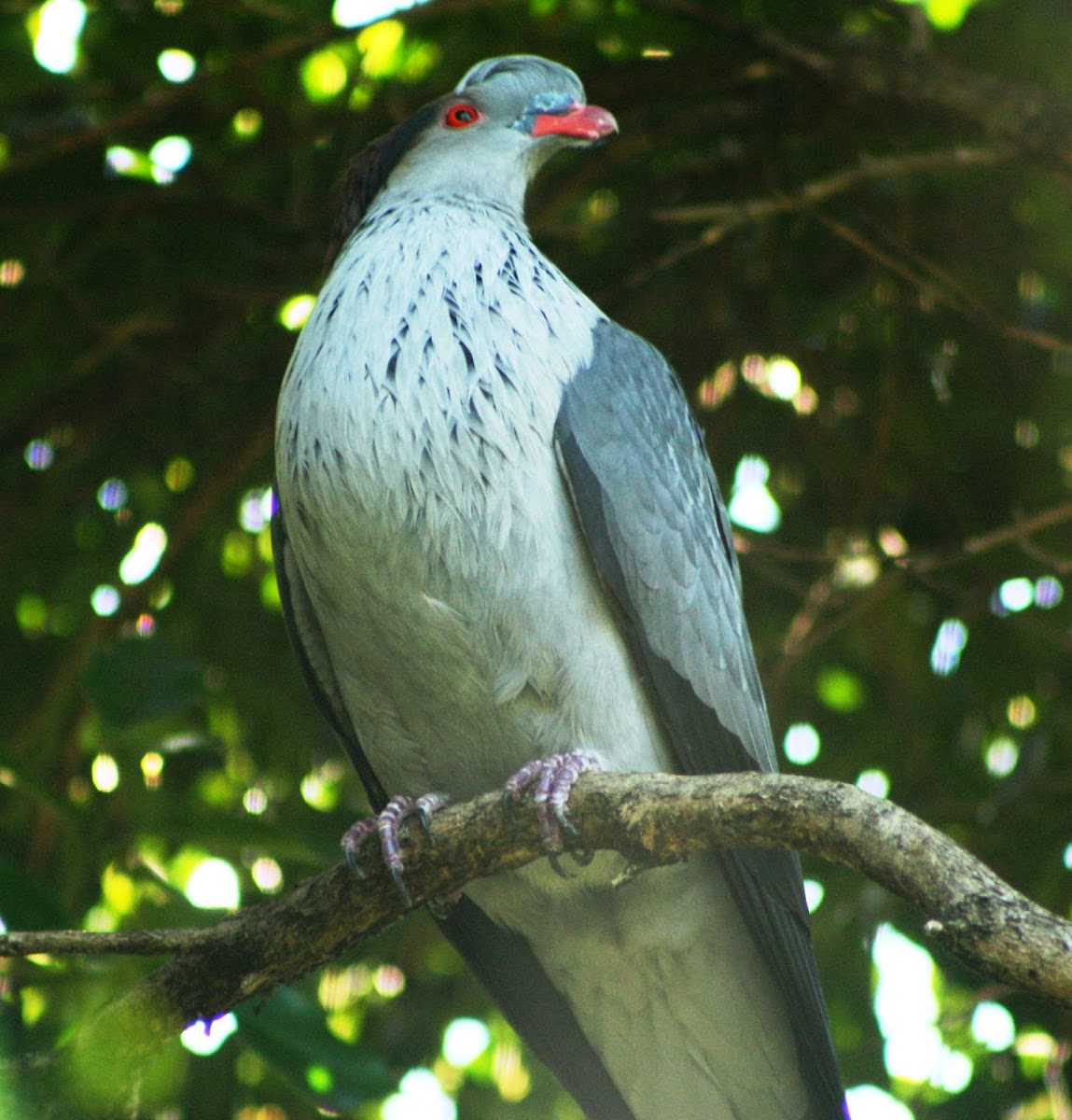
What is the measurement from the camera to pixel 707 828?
8.84ft

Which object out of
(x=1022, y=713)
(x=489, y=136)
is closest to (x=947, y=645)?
(x=1022, y=713)

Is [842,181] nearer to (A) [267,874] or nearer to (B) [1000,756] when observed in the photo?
(B) [1000,756]

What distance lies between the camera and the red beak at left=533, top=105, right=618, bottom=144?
4.33m

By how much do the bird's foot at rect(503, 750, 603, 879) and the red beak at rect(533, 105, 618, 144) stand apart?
6.64 ft

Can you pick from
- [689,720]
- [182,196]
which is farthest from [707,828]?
[182,196]

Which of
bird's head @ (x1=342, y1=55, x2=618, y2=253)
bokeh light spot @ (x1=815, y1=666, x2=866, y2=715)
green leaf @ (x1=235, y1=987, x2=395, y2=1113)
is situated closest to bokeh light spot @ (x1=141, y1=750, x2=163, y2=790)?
green leaf @ (x1=235, y1=987, x2=395, y2=1113)

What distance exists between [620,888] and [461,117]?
91.8 inches

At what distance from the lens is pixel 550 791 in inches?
122

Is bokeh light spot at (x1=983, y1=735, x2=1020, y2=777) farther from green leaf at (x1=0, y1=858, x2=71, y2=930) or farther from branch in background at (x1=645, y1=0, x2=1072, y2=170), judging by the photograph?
green leaf at (x1=0, y1=858, x2=71, y2=930)

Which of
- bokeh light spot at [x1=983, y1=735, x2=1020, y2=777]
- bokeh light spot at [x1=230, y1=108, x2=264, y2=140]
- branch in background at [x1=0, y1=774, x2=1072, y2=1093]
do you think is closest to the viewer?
branch in background at [x1=0, y1=774, x2=1072, y2=1093]

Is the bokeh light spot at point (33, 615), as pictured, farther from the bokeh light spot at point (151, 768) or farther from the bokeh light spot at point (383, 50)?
the bokeh light spot at point (383, 50)

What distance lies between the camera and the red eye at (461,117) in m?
4.41

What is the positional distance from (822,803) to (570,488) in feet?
Result: 4.06

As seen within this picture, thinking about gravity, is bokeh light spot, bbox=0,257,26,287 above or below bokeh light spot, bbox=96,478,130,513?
above
